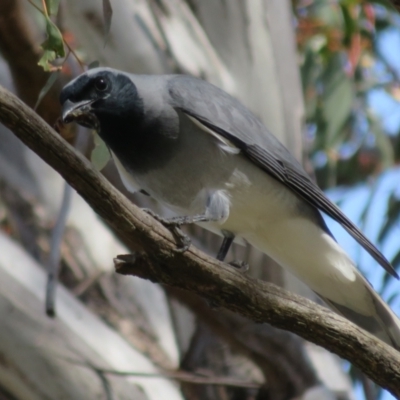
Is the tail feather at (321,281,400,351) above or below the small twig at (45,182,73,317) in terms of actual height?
above

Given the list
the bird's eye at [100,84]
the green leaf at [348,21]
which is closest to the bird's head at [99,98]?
the bird's eye at [100,84]

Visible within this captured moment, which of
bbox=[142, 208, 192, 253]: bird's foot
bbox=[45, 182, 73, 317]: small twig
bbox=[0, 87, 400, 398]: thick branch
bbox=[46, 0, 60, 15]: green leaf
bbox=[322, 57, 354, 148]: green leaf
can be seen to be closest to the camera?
bbox=[0, 87, 400, 398]: thick branch

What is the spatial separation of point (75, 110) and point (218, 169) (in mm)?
502

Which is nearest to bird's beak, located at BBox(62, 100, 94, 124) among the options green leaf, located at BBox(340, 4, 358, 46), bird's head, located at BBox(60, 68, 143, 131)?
bird's head, located at BBox(60, 68, 143, 131)

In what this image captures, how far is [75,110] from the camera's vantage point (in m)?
2.43

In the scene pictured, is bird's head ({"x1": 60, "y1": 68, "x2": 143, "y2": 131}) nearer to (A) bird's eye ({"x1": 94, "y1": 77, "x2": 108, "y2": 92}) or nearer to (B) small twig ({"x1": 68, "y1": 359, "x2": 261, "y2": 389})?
(A) bird's eye ({"x1": 94, "y1": 77, "x2": 108, "y2": 92})

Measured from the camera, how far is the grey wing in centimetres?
262

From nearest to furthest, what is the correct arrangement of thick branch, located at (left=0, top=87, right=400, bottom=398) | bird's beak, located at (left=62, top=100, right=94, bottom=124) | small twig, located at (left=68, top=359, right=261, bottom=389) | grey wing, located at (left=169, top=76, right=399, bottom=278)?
thick branch, located at (left=0, top=87, right=400, bottom=398) → bird's beak, located at (left=62, top=100, right=94, bottom=124) → grey wing, located at (left=169, top=76, right=399, bottom=278) → small twig, located at (left=68, top=359, right=261, bottom=389)

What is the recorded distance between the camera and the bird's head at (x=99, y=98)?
2441mm

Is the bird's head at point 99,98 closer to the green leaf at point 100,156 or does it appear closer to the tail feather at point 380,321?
the green leaf at point 100,156

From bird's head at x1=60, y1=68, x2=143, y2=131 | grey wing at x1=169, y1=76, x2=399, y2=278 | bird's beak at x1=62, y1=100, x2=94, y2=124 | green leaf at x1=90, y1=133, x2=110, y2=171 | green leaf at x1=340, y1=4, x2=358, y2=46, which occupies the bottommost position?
green leaf at x1=90, y1=133, x2=110, y2=171

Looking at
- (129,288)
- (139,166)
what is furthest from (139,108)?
(129,288)

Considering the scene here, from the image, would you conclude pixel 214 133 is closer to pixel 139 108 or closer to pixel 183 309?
pixel 139 108

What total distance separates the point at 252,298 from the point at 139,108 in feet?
2.64
